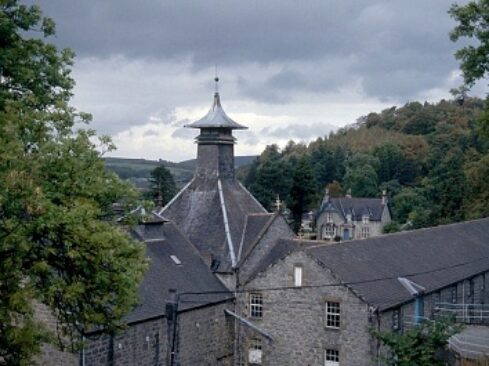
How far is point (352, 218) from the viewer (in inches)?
3735

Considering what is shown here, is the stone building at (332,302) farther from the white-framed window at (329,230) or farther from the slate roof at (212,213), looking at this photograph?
the white-framed window at (329,230)

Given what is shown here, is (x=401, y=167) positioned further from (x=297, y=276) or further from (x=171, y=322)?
(x=171, y=322)

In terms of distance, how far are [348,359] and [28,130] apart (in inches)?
707

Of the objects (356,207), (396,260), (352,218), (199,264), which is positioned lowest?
(199,264)

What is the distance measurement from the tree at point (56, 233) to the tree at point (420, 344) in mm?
10663

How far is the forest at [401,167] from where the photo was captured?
2702 inches

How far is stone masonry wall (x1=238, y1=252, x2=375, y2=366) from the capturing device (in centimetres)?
2822

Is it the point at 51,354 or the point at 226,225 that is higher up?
the point at 226,225

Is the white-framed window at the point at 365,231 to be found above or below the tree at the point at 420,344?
above

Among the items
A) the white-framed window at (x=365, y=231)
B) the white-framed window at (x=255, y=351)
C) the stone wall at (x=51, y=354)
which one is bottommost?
the white-framed window at (x=255, y=351)

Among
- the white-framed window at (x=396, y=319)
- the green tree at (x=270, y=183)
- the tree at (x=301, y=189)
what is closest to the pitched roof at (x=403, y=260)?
the white-framed window at (x=396, y=319)

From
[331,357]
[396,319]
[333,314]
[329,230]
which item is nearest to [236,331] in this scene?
Result: [331,357]

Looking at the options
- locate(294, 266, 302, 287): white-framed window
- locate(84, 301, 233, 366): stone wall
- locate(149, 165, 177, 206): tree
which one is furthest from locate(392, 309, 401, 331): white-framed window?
locate(149, 165, 177, 206): tree

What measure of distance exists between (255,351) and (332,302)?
4.40 metres
